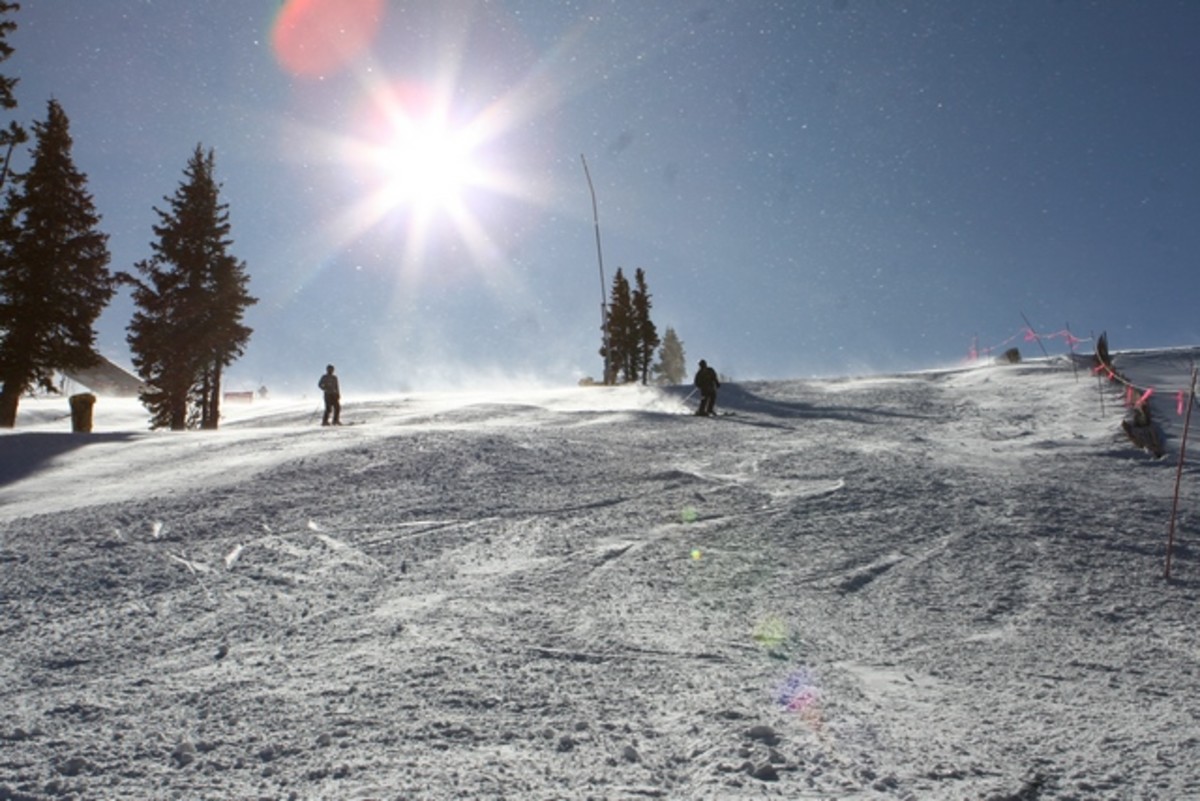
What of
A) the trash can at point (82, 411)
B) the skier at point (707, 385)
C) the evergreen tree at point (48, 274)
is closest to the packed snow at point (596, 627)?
the trash can at point (82, 411)

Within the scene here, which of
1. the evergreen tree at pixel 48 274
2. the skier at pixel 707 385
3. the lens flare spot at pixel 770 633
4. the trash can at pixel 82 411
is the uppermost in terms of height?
the evergreen tree at pixel 48 274

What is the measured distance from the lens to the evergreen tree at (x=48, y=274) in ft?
83.6

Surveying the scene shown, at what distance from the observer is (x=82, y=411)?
18.4 metres

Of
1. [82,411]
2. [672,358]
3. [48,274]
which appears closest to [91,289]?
[48,274]

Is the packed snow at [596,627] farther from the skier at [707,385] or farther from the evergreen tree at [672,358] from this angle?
the evergreen tree at [672,358]

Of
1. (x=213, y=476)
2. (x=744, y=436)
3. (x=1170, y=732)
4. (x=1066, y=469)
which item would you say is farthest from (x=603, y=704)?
(x=744, y=436)

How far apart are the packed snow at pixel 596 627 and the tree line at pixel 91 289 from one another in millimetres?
18716

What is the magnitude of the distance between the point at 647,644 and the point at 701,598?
43.8 inches

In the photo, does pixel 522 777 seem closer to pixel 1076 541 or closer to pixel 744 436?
pixel 1076 541

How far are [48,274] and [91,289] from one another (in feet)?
4.80

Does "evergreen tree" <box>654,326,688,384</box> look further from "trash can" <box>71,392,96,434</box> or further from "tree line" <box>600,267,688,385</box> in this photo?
"trash can" <box>71,392,96,434</box>

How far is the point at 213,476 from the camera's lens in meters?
10.2

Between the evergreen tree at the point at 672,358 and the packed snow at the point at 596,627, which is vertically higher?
the evergreen tree at the point at 672,358

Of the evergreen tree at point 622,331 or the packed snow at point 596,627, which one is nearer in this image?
the packed snow at point 596,627
